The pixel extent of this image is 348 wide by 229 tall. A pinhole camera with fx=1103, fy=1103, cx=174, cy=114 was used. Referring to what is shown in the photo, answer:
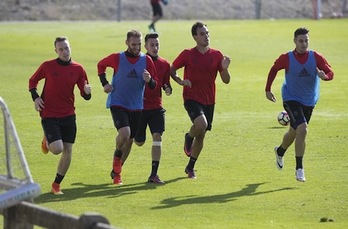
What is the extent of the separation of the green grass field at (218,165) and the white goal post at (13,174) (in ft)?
9.22

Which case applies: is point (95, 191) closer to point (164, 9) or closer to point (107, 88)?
point (107, 88)

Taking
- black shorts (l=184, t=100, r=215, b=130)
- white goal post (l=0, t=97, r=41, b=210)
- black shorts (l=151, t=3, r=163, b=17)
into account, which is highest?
white goal post (l=0, t=97, r=41, b=210)

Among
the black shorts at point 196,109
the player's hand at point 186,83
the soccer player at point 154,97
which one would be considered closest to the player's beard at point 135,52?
the soccer player at point 154,97

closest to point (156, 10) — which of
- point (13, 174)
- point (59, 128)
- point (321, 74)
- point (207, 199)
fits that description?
point (321, 74)

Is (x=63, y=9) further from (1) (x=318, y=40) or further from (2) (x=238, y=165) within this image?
(2) (x=238, y=165)

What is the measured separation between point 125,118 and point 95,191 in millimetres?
1213

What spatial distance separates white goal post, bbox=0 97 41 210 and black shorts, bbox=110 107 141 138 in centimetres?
537

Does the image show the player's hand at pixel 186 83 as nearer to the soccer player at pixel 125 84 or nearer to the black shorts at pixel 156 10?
the soccer player at pixel 125 84

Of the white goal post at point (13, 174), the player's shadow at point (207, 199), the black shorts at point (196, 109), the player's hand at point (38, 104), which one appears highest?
the white goal post at point (13, 174)

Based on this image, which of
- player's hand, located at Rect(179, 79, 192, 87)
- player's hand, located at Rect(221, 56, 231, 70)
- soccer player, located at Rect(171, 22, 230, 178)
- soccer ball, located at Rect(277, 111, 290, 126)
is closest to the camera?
player's hand, located at Rect(179, 79, 192, 87)

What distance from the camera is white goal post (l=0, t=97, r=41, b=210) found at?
9.69 m

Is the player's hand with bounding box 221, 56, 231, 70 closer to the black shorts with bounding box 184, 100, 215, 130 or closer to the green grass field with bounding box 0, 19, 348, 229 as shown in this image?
the black shorts with bounding box 184, 100, 215, 130

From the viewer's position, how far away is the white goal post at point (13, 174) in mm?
9688

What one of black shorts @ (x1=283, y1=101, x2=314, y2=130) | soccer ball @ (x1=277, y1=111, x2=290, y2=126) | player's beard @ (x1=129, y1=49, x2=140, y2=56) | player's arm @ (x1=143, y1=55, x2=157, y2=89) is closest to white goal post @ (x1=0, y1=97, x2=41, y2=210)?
→ player's arm @ (x1=143, y1=55, x2=157, y2=89)
